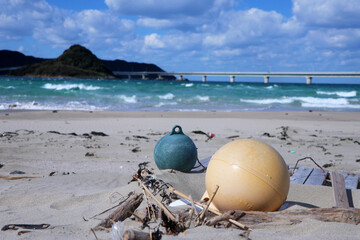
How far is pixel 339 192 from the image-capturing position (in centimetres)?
412

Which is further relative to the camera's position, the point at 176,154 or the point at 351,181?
the point at 176,154

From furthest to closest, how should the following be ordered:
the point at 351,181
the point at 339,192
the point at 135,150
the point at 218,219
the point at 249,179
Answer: the point at 135,150 → the point at 351,181 → the point at 339,192 → the point at 249,179 → the point at 218,219

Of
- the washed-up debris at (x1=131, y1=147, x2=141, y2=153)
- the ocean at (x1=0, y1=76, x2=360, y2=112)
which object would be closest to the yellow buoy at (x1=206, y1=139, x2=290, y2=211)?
the washed-up debris at (x1=131, y1=147, x2=141, y2=153)

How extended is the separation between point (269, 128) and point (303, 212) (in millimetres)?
9402

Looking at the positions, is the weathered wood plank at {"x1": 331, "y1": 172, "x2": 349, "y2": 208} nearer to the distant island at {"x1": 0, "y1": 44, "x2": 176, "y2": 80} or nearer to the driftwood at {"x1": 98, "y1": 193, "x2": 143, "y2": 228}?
the driftwood at {"x1": 98, "y1": 193, "x2": 143, "y2": 228}

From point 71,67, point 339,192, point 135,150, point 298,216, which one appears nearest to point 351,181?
point 339,192

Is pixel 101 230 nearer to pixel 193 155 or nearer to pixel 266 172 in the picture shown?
pixel 266 172

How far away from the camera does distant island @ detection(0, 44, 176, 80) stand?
8331 cm

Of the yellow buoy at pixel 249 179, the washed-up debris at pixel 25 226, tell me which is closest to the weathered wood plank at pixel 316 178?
the yellow buoy at pixel 249 179

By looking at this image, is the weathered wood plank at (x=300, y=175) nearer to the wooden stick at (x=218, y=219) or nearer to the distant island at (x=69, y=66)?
the wooden stick at (x=218, y=219)

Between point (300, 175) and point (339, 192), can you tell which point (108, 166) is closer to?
point (300, 175)

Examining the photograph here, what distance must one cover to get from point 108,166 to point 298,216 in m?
4.13

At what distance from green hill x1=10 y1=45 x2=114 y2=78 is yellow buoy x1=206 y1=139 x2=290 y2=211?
3252 inches

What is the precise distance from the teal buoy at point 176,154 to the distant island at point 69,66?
80.3 metres
